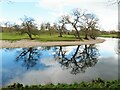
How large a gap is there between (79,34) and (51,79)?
5501 cm

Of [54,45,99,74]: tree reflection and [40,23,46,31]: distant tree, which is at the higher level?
[40,23,46,31]: distant tree

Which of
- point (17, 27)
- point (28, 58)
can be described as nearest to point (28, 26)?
point (17, 27)

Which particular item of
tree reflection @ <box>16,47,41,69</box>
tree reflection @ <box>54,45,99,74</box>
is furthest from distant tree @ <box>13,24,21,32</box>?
tree reflection @ <box>54,45,99,74</box>

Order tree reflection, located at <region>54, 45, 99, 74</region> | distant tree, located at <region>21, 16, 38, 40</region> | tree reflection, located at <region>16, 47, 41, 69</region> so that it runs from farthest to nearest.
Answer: distant tree, located at <region>21, 16, 38, 40</region> → tree reflection, located at <region>16, 47, 41, 69</region> → tree reflection, located at <region>54, 45, 99, 74</region>

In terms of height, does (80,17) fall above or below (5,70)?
above

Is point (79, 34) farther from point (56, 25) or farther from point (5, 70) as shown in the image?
point (5, 70)

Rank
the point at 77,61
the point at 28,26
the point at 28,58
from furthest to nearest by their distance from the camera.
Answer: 1. the point at 28,26
2. the point at 28,58
3. the point at 77,61

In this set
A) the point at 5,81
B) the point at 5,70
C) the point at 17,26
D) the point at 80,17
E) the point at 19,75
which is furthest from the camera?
the point at 80,17

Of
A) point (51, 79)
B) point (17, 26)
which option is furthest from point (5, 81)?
point (17, 26)

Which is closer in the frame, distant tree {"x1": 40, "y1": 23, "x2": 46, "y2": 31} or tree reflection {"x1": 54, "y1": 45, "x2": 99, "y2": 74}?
tree reflection {"x1": 54, "y1": 45, "x2": 99, "y2": 74}

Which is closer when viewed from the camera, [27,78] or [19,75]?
[27,78]

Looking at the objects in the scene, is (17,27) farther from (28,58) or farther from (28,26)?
(28,58)

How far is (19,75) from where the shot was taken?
1720cm

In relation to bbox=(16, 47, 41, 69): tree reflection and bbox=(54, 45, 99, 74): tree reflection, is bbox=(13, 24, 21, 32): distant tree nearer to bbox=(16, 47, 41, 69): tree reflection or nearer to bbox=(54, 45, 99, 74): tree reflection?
bbox=(16, 47, 41, 69): tree reflection
